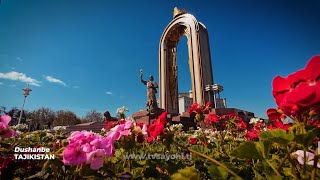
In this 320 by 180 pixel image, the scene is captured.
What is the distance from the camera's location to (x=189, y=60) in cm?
1730

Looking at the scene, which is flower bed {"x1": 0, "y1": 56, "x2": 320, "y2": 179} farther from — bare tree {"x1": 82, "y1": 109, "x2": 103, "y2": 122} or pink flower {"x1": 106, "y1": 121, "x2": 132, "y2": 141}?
bare tree {"x1": 82, "y1": 109, "x2": 103, "y2": 122}

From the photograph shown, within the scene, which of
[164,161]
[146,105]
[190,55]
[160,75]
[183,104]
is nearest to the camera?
[164,161]

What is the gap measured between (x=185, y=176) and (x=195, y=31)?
59.1 ft

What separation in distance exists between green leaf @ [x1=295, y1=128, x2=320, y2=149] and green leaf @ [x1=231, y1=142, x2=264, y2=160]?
0.41 feet

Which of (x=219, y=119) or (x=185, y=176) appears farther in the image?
(x=219, y=119)

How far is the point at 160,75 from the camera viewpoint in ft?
66.4

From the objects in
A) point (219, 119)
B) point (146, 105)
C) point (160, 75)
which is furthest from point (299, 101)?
point (160, 75)

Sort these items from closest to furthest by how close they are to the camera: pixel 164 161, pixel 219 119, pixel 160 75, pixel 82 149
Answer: pixel 82 149, pixel 164 161, pixel 219 119, pixel 160 75

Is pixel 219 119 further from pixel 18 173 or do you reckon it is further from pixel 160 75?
pixel 160 75

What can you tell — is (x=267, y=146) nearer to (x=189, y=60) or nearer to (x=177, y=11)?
(x=189, y=60)

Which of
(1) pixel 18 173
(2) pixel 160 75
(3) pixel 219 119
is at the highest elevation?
(2) pixel 160 75

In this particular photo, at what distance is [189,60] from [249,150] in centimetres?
1707

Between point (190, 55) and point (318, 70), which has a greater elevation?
point (190, 55)

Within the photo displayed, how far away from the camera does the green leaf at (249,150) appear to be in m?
0.61
